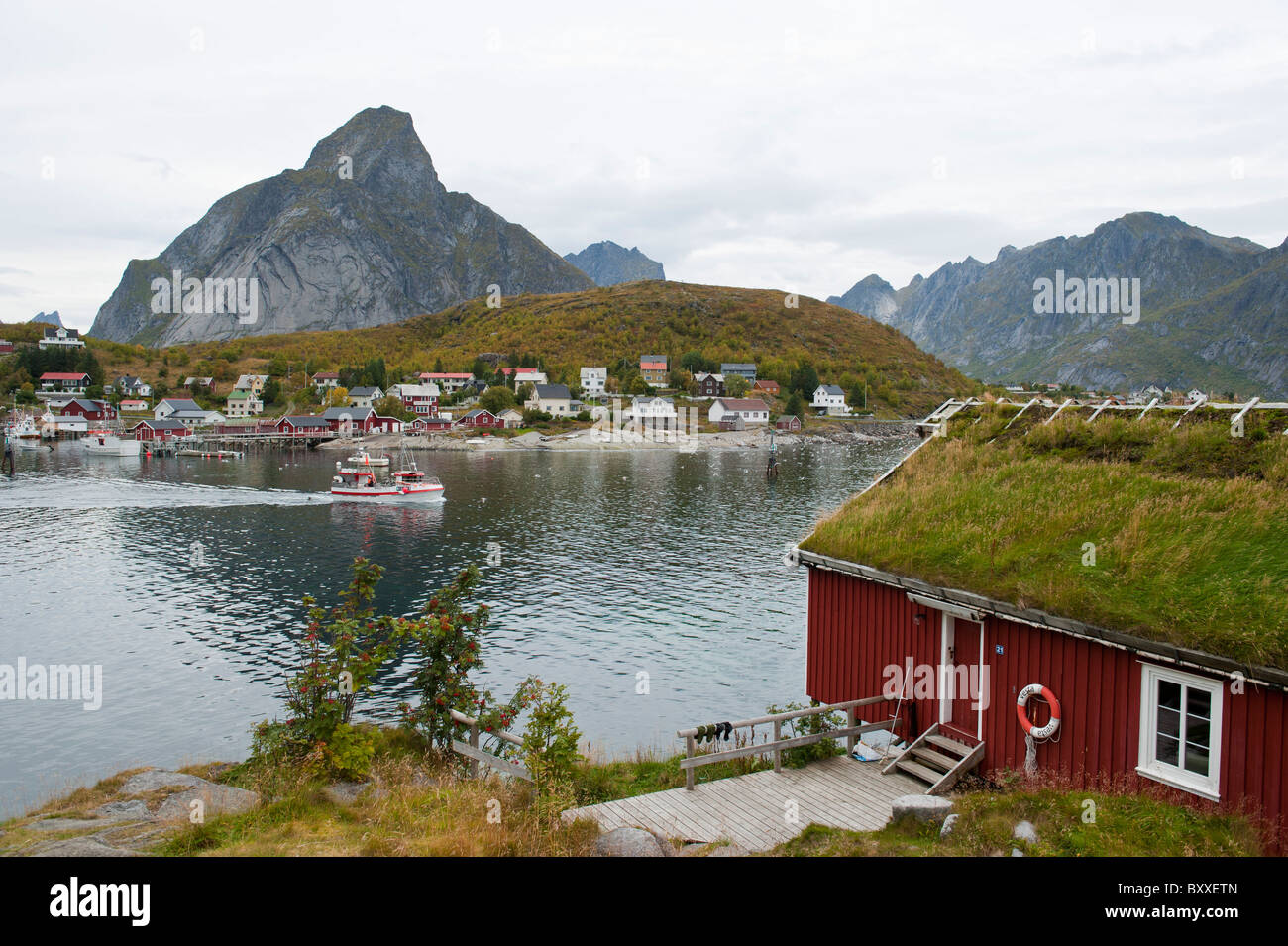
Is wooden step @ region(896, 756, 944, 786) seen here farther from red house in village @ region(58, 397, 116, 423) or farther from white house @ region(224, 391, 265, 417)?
white house @ region(224, 391, 265, 417)

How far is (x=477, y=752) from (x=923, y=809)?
29.6 feet

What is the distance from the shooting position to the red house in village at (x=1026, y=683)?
10055 millimetres

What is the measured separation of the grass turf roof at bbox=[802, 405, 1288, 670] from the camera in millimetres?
10742

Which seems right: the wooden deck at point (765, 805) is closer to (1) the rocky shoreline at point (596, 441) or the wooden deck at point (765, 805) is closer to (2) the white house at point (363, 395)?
(1) the rocky shoreline at point (596, 441)

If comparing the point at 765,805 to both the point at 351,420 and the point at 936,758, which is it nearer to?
the point at 936,758

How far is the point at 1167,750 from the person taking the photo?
36.3 ft

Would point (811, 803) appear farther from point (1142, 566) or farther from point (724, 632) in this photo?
point (724, 632)

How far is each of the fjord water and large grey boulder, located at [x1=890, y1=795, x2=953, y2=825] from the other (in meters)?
10.7

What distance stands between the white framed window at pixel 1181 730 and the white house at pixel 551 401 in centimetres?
14562

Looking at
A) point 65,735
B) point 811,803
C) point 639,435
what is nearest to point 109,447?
point 639,435
